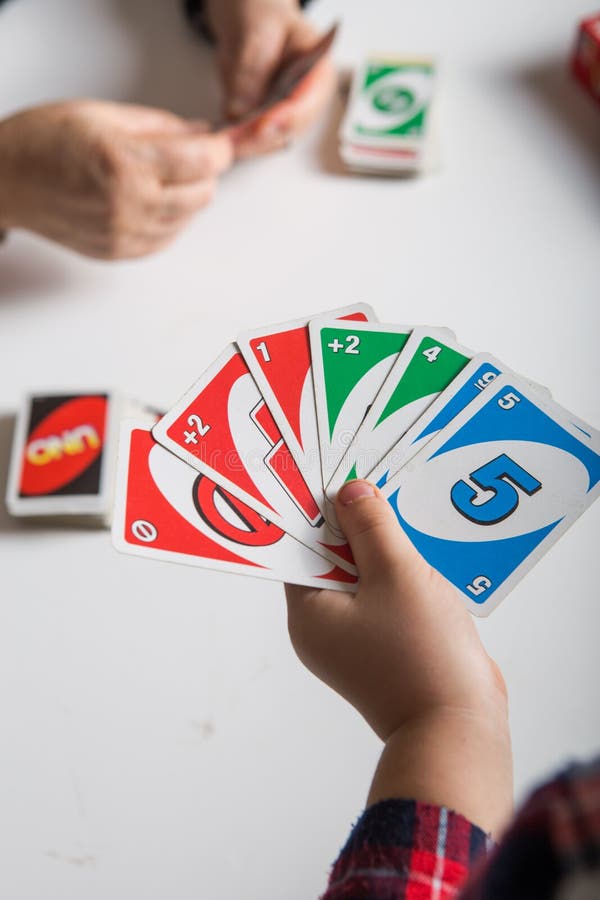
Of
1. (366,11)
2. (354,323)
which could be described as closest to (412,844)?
(354,323)

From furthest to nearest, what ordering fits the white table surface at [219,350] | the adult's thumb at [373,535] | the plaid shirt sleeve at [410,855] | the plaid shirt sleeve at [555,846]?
1. the white table surface at [219,350]
2. the adult's thumb at [373,535]
3. the plaid shirt sleeve at [410,855]
4. the plaid shirt sleeve at [555,846]

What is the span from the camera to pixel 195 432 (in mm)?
723

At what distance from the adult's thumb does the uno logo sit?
41 cm

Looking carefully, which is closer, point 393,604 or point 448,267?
point 393,604

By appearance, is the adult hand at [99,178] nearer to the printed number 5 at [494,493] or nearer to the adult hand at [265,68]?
the adult hand at [265,68]

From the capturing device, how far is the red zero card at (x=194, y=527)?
0.70m

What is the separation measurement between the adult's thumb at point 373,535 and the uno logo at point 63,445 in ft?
1.36

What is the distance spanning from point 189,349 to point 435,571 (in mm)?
507

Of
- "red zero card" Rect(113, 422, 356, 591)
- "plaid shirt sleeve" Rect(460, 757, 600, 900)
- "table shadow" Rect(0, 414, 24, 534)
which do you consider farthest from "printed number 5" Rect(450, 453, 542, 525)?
"table shadow" Rect(0, 414, 24, 534)

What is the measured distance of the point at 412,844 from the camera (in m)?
0.56

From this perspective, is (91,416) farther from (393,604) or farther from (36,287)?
(393,604)

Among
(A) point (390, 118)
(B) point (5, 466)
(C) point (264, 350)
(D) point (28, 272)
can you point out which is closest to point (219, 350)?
(C) point (264, 350)

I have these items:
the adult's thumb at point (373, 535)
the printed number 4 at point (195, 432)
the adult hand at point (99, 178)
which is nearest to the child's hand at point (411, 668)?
the adult's thumb at point (373, 535)

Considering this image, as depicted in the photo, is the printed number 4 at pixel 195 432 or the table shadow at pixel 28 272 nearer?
the printed number 4 at pixel 195 432
